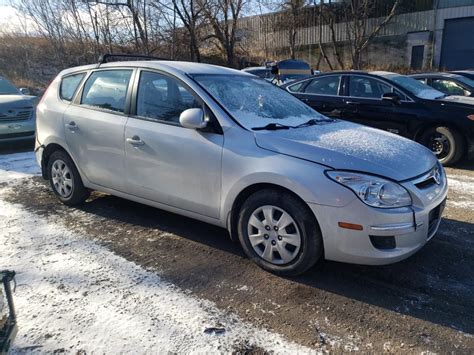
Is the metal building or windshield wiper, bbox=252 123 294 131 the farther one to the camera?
the metal building

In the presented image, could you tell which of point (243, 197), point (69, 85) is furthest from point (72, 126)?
point (243, 197)

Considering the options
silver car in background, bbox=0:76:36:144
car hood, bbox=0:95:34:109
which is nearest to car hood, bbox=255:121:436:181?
silver car in background, bbox=0:76:36:144

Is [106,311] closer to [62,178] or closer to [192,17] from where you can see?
[62,178]

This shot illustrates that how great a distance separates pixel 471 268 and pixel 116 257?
2982 millimetres

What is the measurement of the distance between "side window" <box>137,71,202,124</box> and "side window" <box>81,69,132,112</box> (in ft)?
0.76

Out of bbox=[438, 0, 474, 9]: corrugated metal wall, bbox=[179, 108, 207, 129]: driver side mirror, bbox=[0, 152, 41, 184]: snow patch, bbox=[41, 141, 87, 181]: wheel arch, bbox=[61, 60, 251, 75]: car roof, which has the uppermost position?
bbox=[438, 0, 474, 9]: corrugated metal wall

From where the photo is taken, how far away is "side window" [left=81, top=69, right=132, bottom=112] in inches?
164


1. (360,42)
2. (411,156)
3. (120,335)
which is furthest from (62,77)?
(360,42)

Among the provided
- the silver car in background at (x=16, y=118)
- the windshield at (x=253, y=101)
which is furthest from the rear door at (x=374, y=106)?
the silver car in background at (x=16, y=118)

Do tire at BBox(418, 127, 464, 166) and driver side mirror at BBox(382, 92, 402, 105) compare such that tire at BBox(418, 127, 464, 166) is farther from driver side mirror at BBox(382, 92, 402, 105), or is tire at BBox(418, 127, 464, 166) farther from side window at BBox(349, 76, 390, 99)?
side window at BBox(349, 76, 390, 99)

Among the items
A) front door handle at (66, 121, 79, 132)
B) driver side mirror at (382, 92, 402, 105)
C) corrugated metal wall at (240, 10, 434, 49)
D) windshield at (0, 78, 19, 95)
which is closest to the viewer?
front door handle at (66, 121, 79, 132)

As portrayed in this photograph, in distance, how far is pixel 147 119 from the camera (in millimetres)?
3916

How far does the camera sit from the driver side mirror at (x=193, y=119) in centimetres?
341

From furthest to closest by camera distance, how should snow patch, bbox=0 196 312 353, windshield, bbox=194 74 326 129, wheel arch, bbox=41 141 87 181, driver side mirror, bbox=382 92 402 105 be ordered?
1. driver side mirror, bbox=382 92 402 105
2. wheel arch, bbox=41 141 87 181
3. windshield, bbox=194 74 326 129
4. snow patch, bbox=0 196 312 353
